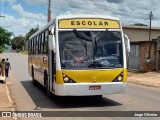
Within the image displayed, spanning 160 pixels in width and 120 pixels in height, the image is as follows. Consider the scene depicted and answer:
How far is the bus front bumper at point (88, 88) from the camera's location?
13.7 meters

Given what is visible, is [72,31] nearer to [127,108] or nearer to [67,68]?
[67,68]

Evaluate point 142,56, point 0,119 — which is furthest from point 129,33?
point 0,119

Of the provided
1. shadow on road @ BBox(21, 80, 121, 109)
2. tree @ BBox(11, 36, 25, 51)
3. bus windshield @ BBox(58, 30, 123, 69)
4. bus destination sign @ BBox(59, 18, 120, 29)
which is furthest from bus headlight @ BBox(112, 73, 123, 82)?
tree @ BBox(11, 36, 25, 51)

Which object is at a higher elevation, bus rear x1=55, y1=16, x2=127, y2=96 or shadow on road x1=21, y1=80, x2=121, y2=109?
bus rear x1=55, y1=16, x2=127, y2=96

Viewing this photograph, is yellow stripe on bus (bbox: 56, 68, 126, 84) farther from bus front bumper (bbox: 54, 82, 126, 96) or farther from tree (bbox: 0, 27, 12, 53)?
tree (bbox: 0, 27, 12, 53)

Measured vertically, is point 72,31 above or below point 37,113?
above

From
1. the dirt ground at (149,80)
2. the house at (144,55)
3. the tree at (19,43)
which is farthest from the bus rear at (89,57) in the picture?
the tree at (19,43)

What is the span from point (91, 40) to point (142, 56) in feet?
81.8

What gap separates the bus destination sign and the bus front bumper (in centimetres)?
208

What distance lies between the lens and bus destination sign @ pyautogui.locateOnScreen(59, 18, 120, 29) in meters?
14.4

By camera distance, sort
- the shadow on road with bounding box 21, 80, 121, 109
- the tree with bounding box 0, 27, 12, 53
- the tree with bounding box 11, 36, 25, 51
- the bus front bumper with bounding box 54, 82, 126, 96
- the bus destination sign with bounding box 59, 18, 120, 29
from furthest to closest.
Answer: the tree with bounding box 11, 36, 25, 51
the tree with bounding box 0, 27, 12, 53
the shadow on road with bounding box 21, 80, 121, 109
the bus destination sign with bounding box 59, 18, 120, 29
the bus front bumper with bounding box 54, 82, 126, 96

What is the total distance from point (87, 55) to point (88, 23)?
1.23 metres

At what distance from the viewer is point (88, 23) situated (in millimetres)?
14555

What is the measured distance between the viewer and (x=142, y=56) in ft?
127
